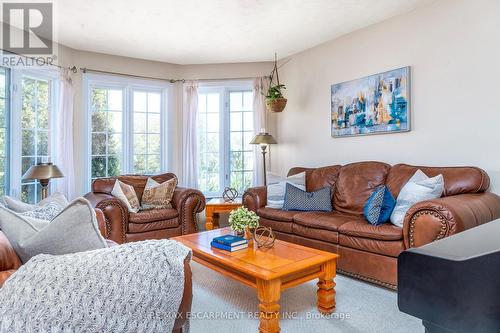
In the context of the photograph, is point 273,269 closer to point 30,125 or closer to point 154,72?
point 30,125

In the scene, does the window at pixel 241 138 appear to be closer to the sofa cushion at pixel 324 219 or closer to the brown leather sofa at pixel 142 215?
the brown leather sofa at pixel 142 215

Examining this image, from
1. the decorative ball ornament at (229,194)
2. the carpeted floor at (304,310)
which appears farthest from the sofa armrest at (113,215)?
the decorative ball ornament at (229,194)

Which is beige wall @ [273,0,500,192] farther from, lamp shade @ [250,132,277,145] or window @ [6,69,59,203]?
window @ [6,69,59,203]

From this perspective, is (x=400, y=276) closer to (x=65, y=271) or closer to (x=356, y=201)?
(x=65, y=271)

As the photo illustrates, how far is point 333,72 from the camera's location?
A: 4.13 metres

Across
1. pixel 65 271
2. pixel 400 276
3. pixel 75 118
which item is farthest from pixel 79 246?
pixel 75 118

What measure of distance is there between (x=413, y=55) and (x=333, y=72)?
1.04m

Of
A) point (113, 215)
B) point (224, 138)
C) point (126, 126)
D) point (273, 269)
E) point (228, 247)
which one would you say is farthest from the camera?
point (224, 138)

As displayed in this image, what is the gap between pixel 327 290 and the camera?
86.1 inches

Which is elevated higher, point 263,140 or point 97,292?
point 263,140

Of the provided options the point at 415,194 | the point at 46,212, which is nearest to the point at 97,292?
the point at 46,212

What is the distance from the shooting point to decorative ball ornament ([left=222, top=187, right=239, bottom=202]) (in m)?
4.41

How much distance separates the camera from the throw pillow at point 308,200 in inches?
137

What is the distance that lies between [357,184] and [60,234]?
296 cm
